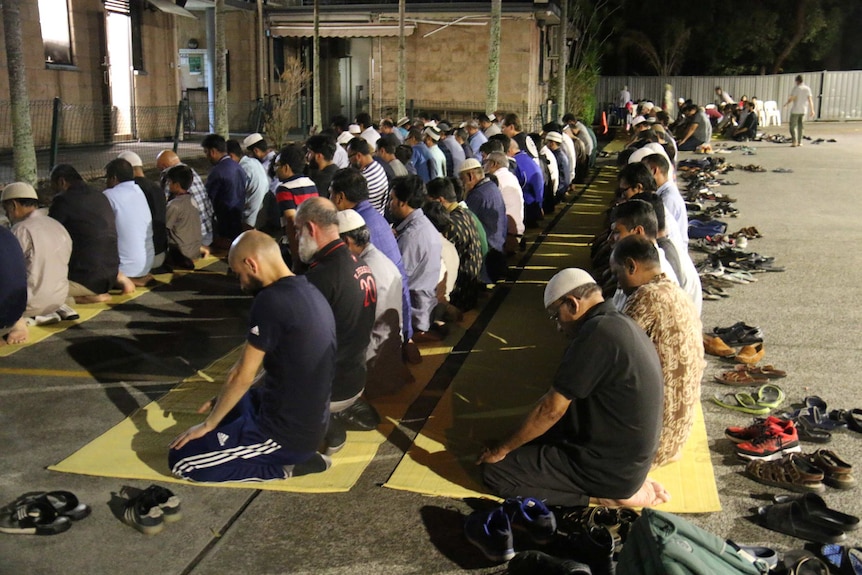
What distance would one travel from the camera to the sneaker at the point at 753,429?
5.36 m

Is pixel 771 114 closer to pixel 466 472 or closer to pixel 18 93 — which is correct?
pixel 18 93

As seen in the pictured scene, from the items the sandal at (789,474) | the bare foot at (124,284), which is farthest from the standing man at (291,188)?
the sandal at (789,474)

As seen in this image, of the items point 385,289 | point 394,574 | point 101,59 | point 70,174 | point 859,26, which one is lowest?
point 394,574

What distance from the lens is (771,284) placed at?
9.52 metres

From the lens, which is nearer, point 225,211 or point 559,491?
point 559,491

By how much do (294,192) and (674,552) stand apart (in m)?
6.14

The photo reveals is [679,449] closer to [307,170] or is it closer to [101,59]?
[307,170]

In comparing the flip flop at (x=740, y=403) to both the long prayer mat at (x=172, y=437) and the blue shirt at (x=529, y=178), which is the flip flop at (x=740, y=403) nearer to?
the long prayer mat at (x=172, y=437)

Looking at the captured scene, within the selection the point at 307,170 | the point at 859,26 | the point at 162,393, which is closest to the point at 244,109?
the point at 307,170

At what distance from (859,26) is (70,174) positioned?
154 feet

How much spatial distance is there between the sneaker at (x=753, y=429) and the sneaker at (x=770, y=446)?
0.18ft

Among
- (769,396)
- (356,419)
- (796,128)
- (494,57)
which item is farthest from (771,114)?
(356,419)

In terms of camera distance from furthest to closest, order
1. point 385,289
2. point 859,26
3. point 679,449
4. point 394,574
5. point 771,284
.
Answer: point 859,26
point 771,284
point 385,289
point 679,449
point 394,574

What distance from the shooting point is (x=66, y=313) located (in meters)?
7.62
